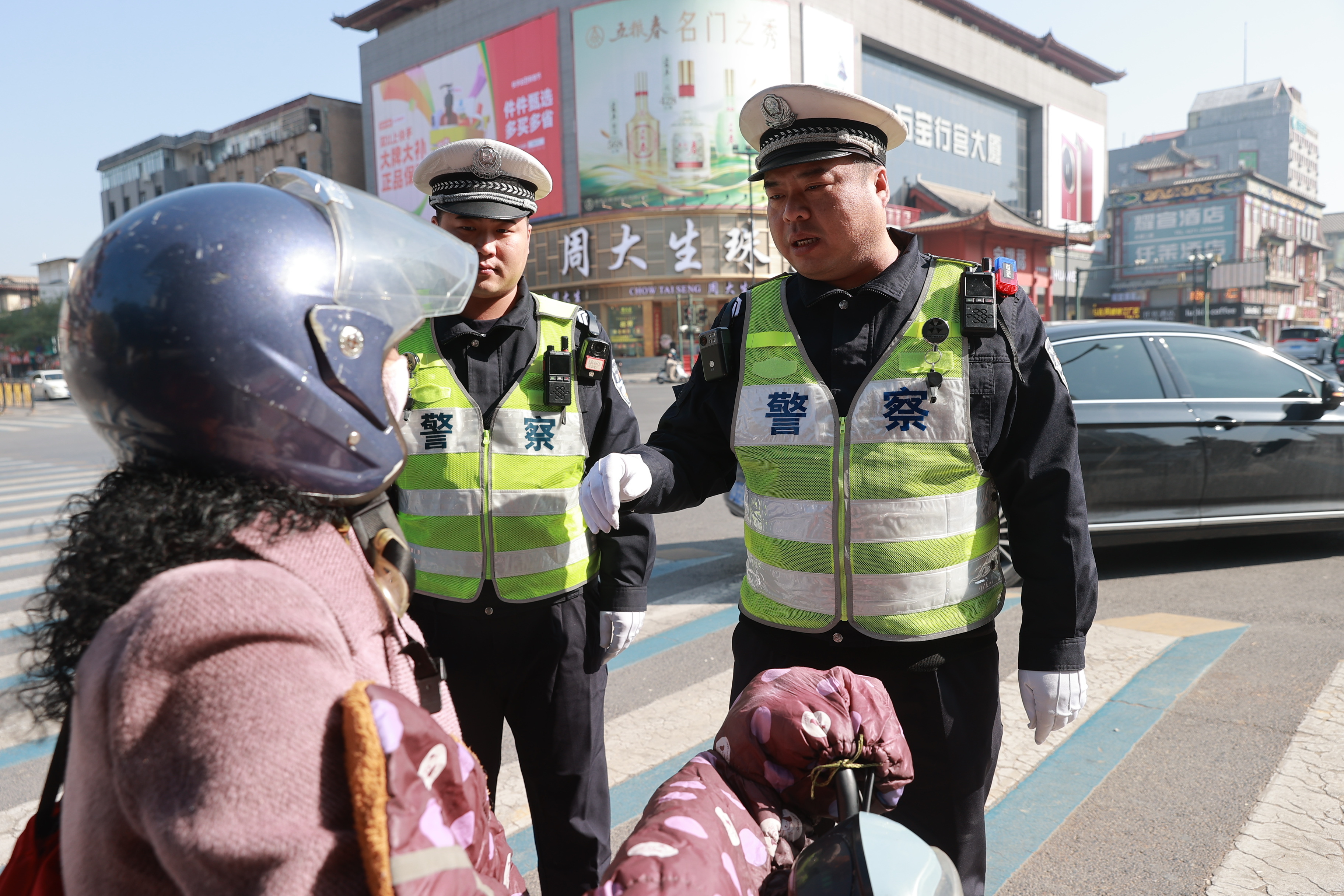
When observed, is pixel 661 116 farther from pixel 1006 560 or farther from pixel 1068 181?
pixel 1006 560

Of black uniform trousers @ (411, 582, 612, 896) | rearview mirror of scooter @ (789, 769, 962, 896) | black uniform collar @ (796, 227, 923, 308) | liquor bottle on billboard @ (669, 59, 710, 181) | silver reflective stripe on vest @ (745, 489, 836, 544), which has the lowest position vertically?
black uniform trousers @ (411, 582, 612, 896)

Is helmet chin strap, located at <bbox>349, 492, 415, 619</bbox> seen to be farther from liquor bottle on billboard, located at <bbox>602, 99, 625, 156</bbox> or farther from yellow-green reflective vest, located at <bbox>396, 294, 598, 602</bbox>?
liquor bottle on billboard, located at <bbox>602, 99, 625, 156</bbox>

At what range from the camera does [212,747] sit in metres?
0.82

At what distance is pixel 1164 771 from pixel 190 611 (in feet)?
11.1

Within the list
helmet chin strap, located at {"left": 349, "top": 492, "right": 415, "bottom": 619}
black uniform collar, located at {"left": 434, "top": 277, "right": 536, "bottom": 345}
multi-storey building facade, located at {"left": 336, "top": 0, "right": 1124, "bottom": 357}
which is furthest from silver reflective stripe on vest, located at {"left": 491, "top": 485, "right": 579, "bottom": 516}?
multi-storey building facade, located at {"left": 336, "top": 0, "right": 1124, "bottom": 357}

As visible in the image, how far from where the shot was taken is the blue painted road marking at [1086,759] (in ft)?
9.22

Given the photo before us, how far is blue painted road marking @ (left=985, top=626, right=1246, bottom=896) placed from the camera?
9.22 ft

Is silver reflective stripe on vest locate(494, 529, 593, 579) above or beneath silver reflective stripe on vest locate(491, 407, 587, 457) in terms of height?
beneath

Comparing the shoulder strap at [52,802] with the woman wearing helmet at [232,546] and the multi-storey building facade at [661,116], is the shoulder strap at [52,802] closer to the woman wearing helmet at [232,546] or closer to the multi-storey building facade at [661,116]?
the woman wearing helmet at [232,546]

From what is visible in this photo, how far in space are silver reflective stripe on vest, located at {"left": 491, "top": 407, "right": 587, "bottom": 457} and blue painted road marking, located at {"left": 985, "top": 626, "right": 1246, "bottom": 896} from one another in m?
1.63

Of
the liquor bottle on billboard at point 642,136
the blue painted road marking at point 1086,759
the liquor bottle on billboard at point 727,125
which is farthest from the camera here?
the liquor bottle on billboard at point 642,136

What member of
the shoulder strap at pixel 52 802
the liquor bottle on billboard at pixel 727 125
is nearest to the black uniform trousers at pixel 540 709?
the shoulder strap at pixel 52 802

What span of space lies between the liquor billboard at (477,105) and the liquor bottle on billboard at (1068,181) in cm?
3530

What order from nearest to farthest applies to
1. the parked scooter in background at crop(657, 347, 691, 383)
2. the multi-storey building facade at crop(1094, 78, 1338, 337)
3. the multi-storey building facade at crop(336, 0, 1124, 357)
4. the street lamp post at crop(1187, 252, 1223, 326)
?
1. the parked scooter in background at crop(657, 347, 691, 383)
2. the multi-storey building facade at crop(336, 0, 1124, 357)
3. the street lamp post at crop(1187, 252, 1223, 326)
4. the multi-storey building facade at crop(1094, 78, 1338, 337)
